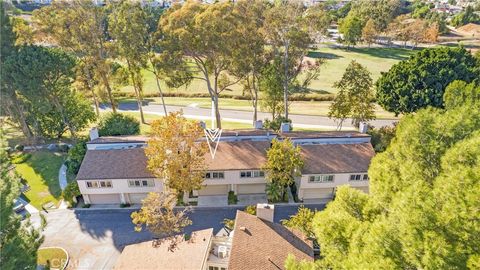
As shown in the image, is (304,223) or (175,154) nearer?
(304,223)

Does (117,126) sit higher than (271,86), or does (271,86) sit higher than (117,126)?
(271,86)

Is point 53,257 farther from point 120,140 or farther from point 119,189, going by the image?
point 120,140

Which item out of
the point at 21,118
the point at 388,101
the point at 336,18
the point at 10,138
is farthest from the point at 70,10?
the point at 336,18

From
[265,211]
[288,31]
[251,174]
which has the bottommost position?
[251,174]

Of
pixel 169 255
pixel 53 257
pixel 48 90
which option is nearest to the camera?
pixel 169 255

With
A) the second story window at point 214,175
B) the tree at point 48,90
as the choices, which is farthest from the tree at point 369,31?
the second story window at point 214,175

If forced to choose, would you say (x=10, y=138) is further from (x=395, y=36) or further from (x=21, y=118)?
(x=395, y=36)

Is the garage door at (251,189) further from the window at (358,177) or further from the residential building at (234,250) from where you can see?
the residential building at (234,250)

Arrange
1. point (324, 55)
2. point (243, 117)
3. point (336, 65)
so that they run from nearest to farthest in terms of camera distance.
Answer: point (243, 117) < point (336, 65) < point (324, 55)

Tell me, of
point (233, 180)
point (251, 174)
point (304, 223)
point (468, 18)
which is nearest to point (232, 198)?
point (233, 180)
